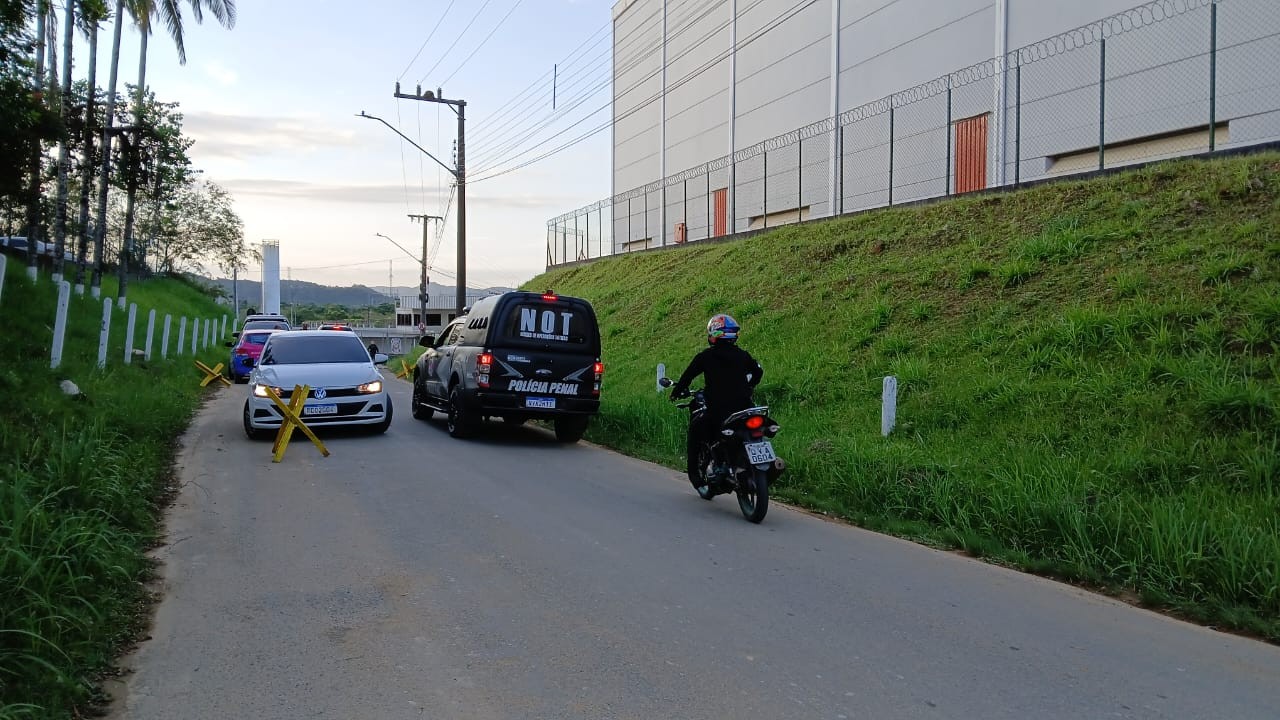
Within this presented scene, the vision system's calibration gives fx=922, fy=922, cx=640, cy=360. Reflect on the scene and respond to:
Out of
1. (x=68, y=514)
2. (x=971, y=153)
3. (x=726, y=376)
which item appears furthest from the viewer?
(x=971, y=153)

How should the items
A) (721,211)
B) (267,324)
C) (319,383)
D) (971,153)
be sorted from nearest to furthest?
(319,383) < (971,153) < (267,324) < (721,211)

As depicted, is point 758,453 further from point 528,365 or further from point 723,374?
point 528,365

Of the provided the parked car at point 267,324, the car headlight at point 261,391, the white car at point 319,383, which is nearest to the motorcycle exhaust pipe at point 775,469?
the white car at point 319,383

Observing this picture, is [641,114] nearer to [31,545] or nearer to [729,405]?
[729,405]

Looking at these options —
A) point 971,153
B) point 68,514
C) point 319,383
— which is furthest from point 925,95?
point 68,514

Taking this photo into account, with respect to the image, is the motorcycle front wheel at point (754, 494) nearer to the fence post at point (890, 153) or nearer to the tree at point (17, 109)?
the tree at point (17, 109)

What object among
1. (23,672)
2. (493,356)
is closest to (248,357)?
(493,356)

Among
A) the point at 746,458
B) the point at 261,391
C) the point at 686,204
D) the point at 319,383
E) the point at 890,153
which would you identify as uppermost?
the point at 686,204

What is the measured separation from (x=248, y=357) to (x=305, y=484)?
16.9m

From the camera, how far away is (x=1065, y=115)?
18.7 metres

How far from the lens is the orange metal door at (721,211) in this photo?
3288 cm

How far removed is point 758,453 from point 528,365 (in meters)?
5.80

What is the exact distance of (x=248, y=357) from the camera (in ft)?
81.3

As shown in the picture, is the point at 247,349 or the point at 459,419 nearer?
the point at 459,419
